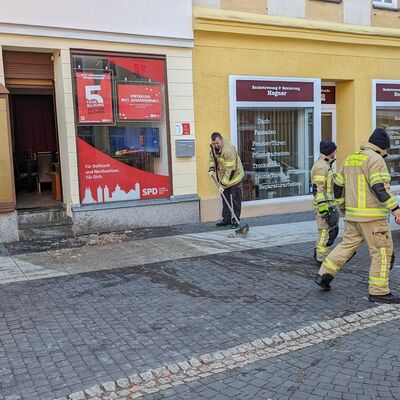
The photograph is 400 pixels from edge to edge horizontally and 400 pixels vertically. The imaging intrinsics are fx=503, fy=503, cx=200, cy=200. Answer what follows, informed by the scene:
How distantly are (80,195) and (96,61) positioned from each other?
2.48 m

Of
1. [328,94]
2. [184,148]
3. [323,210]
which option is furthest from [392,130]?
[323,210]

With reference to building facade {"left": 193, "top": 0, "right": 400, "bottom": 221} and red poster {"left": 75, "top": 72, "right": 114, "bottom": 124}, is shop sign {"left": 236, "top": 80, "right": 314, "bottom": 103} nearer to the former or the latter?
building facade {"left": 193, "top": 0, "right": 400, "bottom": 221}

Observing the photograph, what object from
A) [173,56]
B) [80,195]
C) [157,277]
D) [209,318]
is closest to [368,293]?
[209,318]

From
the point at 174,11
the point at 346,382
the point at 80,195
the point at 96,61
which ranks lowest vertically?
the point at 346,382

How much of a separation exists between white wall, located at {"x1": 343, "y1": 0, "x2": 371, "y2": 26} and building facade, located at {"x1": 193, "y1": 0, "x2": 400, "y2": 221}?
1.0 inches

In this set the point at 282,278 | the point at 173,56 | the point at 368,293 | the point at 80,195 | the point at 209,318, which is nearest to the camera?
the point at 209,318

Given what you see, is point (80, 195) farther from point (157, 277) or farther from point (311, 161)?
point (311, 161)

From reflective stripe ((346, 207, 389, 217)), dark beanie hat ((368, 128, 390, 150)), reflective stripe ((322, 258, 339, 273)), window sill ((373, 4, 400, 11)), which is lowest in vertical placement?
reflective stripe ((322, 258, 339, 273))

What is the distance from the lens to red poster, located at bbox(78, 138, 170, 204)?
365 inches

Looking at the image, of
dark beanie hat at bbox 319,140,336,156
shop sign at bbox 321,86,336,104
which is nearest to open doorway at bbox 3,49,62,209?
dark beanie hat at bbox 319,140,336,156

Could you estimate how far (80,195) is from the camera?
9.20 meters

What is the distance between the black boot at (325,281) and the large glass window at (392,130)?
823 cm

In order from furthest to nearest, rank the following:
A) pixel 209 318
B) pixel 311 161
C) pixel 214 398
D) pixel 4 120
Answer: pixel 311 161 < pixel 4 120 < pixel 209 318 < pixel 214 398

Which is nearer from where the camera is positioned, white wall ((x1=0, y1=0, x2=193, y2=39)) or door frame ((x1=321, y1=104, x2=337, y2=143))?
white wall ((x1=0, y1=0, x2=193, y2=39))
